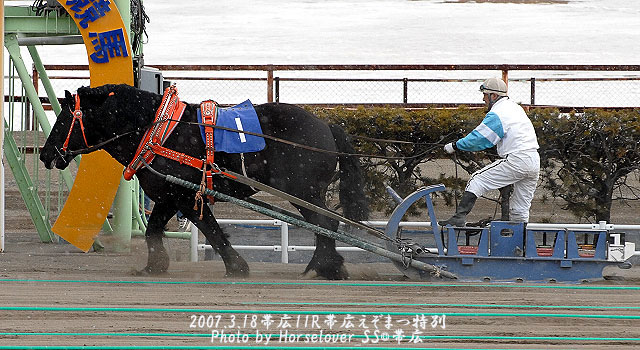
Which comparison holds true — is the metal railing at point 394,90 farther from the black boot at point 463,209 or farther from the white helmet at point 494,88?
the black boot at point 463,209

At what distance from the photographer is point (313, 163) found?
307 inches

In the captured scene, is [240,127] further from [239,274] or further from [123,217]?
[123,217]

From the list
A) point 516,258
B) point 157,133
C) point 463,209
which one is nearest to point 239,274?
point 157,133

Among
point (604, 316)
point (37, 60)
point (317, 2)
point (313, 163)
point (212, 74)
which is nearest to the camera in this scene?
point (604, 316)

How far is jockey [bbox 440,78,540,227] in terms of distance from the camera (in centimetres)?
734

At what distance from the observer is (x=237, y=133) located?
7.59m

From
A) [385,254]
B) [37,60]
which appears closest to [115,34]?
Answer: [37,60]

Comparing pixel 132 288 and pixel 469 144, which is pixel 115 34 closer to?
pixel 132 288

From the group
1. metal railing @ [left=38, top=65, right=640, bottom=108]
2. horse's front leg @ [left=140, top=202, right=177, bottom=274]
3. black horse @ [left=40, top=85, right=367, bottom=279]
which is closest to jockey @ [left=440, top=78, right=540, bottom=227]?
black horse @ [left=40, top=85, right=367, bottom=279]

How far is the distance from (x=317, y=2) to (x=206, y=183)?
2910cm

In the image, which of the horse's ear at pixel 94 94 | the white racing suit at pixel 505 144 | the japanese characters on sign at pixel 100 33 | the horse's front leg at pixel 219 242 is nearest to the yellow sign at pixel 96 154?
the japanese characters on sign at pixel 100 33

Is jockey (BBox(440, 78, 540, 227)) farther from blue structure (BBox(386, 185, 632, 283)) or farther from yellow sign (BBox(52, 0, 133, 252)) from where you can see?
yellow sign (BBox(52, 0, 133, 252))

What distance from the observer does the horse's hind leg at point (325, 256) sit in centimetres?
779

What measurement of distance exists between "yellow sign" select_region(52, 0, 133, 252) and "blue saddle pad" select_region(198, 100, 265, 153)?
1.67 metres
